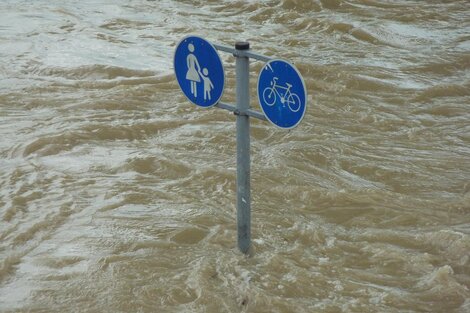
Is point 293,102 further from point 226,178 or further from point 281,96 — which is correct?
Result: point 226,178

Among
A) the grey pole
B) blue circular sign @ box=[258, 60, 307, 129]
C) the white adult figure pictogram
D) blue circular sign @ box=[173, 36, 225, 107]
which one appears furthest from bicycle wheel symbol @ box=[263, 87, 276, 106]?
the white adult figure pictogram

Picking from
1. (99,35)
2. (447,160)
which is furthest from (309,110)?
(99,35)

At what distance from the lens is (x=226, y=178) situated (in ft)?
17.5

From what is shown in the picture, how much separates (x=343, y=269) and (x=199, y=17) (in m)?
6.02

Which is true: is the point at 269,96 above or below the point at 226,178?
above

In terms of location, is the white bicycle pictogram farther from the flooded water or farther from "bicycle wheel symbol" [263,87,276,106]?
the flooded water

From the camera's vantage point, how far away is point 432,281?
4.07 m

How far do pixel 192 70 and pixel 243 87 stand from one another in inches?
11.8

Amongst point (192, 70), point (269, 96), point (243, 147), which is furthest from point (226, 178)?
point (269, 96)

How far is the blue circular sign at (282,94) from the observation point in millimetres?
3473

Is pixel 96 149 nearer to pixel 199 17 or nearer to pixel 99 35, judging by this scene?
pixel 99 35

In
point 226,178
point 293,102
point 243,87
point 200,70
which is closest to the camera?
point 293,102

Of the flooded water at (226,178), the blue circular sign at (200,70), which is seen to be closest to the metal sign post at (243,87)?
the blue circular sign at (200,70)

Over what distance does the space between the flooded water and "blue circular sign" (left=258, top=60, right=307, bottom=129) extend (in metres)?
0.99
